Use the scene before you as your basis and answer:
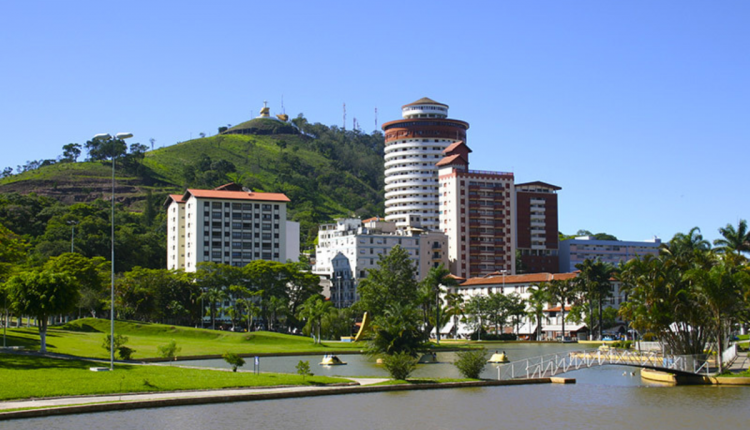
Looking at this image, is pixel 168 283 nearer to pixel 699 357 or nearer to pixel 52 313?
pixel 52 313

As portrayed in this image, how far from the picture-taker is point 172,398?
49.3 metres

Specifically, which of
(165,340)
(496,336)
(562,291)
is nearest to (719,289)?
(165,340)

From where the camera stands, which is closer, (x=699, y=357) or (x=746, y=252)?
(x=699, y=357)

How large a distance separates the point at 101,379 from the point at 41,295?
21.2 m

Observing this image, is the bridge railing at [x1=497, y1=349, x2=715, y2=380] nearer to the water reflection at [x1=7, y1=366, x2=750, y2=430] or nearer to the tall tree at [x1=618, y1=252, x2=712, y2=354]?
the tall tree at [x1=618, y1=252, x2=712, y2=354]

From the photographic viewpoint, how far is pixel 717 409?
52.3 m

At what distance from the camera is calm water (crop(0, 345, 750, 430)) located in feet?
145

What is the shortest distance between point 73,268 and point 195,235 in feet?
216

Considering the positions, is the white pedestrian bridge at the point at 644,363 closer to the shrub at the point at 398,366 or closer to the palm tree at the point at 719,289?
the palm tree at the point at 719,289

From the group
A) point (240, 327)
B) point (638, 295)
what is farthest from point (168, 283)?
point (638, 295)

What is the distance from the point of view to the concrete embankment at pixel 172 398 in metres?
44.3

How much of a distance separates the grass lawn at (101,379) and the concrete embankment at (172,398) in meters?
1.51

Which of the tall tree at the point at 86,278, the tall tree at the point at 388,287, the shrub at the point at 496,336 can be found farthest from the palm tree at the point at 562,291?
the tall tree at the point at 86,278

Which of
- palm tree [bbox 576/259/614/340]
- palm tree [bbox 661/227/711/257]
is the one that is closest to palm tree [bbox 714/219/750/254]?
palm tree [bbox 661/227/711/257]
